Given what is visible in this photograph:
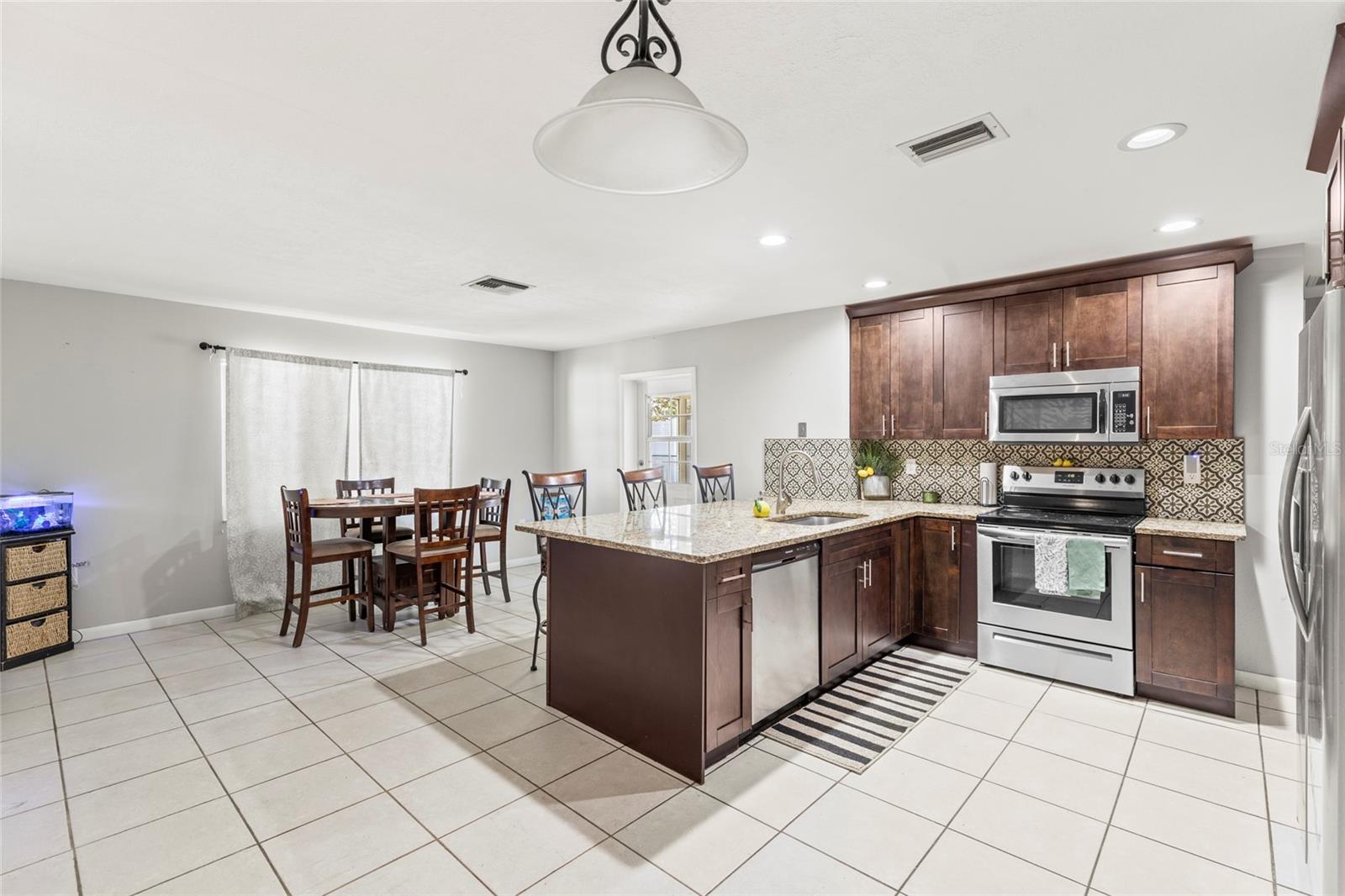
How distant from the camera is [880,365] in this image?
4.64 metres

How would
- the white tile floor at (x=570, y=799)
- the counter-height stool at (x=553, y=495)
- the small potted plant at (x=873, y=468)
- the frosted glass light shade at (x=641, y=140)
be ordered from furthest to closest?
the small potted plant at (x=873, y=468)
the counter-height stool at (x=553, y=495)
the white tile floor at (x=570, y=799)
the frosted glass light shade at (x=641, y=140)

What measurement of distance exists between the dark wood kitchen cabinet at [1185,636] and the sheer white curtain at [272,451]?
5777 mm

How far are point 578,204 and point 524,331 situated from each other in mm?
3288

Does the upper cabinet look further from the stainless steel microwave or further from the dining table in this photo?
the dining table

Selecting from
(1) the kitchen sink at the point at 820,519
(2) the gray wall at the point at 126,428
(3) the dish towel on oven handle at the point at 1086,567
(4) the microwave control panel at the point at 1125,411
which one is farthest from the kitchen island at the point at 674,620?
(2) the gray wall at the point at 126,428

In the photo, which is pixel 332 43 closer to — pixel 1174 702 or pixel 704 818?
pixel 704 818

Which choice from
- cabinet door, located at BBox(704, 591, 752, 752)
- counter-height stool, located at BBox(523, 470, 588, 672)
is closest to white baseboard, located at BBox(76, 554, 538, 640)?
counter-height stool, located at BBox(523, 470, 588, 672)

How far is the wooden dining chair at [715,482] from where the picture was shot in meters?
5.05

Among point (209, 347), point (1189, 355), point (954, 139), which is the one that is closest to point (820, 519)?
point (1189, 355)

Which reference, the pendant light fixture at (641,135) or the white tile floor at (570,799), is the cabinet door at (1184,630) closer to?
the white tile floor at (570,799)

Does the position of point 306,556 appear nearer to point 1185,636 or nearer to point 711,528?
point 711,528

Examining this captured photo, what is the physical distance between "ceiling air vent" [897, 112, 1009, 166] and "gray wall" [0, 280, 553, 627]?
3874 mm

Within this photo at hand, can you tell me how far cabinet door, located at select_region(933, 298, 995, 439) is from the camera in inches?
163

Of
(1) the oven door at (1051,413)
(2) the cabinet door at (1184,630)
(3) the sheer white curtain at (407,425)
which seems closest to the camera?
(2) the cabinet door at (1184,630)
